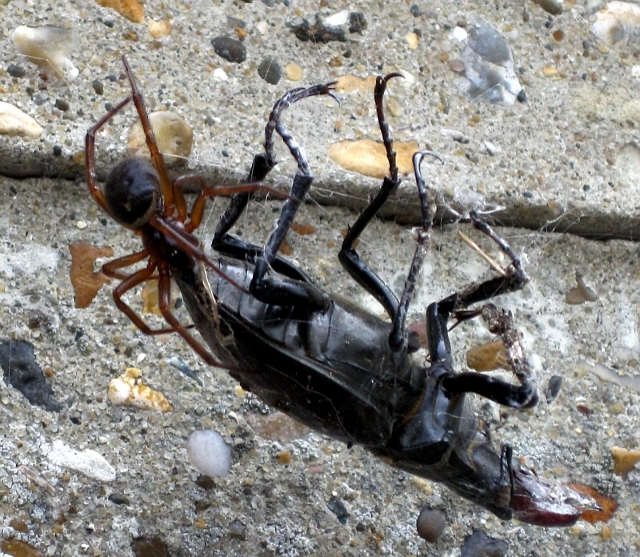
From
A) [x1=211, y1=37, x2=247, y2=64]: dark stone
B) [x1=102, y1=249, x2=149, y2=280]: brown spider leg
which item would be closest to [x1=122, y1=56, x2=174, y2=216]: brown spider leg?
[x1=102, y1=249, x2=149, y2=280]: brown spider leg

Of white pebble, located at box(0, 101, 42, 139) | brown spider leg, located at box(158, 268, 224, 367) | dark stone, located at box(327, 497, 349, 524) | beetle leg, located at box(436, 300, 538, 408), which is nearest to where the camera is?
brown spider leg, located at box(158, 268, 224, 367)

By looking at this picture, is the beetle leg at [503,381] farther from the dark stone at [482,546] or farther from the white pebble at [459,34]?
the white pebble at [459,34]

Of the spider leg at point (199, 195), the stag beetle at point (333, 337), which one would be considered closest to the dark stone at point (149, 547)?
the stag beetle at point (333, 337)

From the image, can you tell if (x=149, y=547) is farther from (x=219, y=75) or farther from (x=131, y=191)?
(x=219, y=75)

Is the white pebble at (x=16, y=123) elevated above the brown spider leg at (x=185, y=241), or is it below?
below

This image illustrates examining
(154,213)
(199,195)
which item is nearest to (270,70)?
(199,195)

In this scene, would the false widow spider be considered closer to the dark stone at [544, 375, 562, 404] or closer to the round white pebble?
the round white pebble
